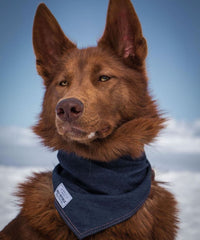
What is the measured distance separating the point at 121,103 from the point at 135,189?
1109 mm

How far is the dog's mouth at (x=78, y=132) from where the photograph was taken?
361 cm

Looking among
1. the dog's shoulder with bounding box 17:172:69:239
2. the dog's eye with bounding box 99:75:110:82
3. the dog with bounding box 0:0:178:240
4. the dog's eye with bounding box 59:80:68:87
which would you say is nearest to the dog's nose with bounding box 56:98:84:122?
the dog with bounding box 0:0:178:240

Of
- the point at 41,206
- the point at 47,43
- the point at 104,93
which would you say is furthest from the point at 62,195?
the point at 47,43

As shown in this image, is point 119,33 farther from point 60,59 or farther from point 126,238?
point 126,238

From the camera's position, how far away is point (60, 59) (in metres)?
4.67

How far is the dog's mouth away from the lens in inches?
142

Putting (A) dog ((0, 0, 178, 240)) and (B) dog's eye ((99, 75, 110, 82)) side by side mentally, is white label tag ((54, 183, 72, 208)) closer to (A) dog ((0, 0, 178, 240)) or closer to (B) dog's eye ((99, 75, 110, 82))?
(A) dog ((0, 0, 178, 240))

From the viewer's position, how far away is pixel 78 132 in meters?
3.64

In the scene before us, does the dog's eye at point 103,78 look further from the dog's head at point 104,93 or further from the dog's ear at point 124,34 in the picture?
the dog's ear at point 124,34

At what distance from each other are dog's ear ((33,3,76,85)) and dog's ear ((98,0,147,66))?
623 millimetres

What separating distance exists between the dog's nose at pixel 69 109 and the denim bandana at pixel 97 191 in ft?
2.40

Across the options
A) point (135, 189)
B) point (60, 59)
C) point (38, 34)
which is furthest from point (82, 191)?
point (38, 34)

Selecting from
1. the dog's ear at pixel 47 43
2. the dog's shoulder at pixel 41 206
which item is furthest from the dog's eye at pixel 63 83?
the dog's shoulder at pixel 41 206

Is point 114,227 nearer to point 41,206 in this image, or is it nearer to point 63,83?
point 41,206
